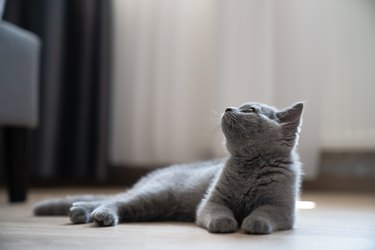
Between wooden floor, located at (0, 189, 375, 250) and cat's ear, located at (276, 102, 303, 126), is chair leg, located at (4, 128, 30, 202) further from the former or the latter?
cat's ear, located at (276, 102, 303, 126)

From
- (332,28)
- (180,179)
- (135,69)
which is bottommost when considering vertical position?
(180,179)

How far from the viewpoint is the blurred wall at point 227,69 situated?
284cm

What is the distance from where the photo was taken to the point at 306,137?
277cm

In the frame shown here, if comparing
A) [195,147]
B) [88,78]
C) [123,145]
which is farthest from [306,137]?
[88,78]

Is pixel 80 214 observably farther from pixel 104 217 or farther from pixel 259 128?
pixel 259 128

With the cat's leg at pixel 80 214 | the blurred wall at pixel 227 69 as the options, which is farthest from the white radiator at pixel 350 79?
the cat's leg at pixel 80 214

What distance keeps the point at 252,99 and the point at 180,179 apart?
1.27 m

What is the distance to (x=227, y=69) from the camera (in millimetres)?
2949

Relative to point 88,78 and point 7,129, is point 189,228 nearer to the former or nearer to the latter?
point 7,129

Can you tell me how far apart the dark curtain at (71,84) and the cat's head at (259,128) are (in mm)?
1752

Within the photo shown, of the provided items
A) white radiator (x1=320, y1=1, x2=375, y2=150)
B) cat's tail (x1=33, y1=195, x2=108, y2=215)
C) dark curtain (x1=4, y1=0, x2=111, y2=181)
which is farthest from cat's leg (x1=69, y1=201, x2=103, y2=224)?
white radiator (x1=320, y1=1, x2=375, y2=150)

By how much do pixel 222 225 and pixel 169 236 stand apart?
Result: 0.14 meters

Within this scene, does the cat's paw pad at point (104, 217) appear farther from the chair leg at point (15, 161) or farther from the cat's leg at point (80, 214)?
the chair leg at point (15, 161)

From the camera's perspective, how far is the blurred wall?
2.84m
